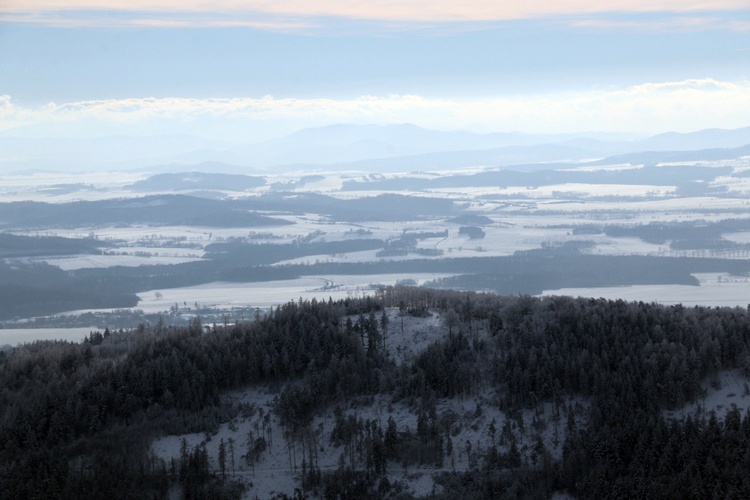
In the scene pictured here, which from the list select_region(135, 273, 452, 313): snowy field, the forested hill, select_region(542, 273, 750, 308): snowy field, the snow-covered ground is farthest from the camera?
select_region(135, 273, 452, 313): snowy field

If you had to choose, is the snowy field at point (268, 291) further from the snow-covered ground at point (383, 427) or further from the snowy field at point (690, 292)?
the snow-covered ground at point (383, 427)

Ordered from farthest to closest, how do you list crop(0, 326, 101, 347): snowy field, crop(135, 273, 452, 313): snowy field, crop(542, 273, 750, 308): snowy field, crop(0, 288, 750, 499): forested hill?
crop(135, 273, 452, 313): snowy field < crop(542, 273, 750, 308): snowy field < crop(0, 326, 101, 347): snowy field < crop(0, 288, 750, 499): forested hill

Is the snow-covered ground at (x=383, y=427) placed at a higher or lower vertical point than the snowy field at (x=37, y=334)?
lower

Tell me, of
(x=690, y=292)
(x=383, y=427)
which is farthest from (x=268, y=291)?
(x=383, y=427)

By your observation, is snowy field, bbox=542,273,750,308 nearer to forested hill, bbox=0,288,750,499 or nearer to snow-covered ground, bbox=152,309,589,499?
forested hill, bbox=0,288,750,499

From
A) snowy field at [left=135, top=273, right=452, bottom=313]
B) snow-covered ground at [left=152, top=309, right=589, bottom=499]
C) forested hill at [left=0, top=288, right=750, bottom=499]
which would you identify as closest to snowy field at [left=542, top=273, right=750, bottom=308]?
snowy field at [left=135, top=273, right=452, bottom=313]

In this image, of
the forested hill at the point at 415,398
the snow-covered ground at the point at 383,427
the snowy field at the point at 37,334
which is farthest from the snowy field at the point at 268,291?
the snow-covered ground at the point at 383,427

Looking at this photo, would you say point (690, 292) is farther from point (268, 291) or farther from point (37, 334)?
point (37, 334)

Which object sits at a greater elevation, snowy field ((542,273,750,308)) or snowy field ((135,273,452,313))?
snowy field ((135,273,452,313))
